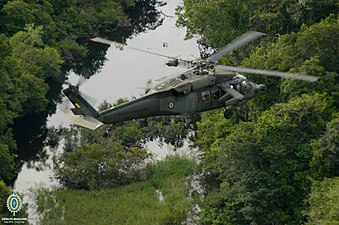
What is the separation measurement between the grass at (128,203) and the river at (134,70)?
3.88 metres

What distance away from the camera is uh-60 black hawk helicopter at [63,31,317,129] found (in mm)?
31094

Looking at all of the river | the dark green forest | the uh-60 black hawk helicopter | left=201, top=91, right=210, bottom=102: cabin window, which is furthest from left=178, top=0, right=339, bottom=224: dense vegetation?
the river

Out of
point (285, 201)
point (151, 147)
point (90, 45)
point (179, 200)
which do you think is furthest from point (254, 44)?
point (90, 45)

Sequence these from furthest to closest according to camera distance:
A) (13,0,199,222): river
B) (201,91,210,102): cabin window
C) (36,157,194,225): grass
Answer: (13,0,199,222): river < (36,157,194,225): grass < (201,91,210,102): cabin window

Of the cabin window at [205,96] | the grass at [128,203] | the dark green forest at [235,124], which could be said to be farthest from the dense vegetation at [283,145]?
the cabin window at [205,96]

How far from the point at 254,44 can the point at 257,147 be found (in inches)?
624

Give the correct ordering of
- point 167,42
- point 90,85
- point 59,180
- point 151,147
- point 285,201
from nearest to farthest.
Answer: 1. point 285,201
2. point 59,180
3. point 151,147
4. point 90,85
5. point 167,42

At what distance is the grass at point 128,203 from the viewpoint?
39344mm

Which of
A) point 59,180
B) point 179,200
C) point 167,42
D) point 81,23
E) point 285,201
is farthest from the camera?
point 167,42

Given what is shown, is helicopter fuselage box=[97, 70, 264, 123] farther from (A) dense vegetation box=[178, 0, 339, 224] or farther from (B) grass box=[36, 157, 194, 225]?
(B) grass box=[36, 157, 194, 225]

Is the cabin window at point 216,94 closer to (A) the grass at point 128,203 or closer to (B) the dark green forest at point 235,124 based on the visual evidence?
(B) the dark green forest at point 235,124

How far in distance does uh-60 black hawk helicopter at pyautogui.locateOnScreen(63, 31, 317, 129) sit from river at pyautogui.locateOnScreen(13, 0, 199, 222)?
1440 cm

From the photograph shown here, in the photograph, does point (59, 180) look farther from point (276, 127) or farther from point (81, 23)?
point (81, 23)

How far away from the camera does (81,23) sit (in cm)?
6644
